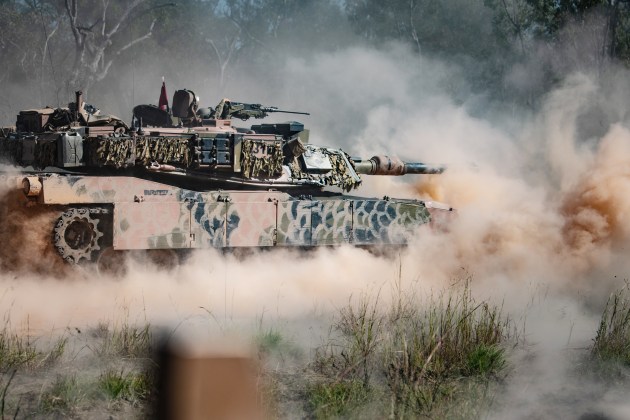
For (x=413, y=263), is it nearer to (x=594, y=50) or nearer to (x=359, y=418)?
(x=359, y=418)

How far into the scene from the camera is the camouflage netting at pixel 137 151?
1164cm

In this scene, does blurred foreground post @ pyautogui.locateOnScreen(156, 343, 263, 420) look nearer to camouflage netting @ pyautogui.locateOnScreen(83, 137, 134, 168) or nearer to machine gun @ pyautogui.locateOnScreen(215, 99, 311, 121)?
camouflage netting @ pyautogui.locateOnScreen(83, 137, 134, 168)

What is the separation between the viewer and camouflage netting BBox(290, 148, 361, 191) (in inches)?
530

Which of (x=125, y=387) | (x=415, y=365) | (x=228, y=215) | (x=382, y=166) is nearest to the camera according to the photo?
(x=125, y=387)

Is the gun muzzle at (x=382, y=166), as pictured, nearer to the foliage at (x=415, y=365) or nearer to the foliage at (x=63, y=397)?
the foliage at (x=415, y=365)

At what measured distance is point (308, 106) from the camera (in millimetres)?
40625

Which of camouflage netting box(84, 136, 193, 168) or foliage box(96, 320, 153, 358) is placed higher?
camouflage netting box(84, 136, 193, 168)

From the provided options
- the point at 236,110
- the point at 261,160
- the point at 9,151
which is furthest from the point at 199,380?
the point at 236,110

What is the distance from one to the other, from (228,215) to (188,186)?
30.9 inches

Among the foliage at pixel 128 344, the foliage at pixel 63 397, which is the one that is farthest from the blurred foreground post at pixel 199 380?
the foliage at pixel 128 344

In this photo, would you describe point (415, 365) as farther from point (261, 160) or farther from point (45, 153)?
point (45, 153)

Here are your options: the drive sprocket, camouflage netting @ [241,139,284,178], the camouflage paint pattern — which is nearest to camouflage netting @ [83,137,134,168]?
the camouflage paint pattern

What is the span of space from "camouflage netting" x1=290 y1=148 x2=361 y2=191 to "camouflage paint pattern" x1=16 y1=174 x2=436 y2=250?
24cm

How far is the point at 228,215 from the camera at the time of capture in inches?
483
